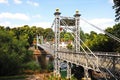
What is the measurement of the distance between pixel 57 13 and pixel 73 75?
11.0 m

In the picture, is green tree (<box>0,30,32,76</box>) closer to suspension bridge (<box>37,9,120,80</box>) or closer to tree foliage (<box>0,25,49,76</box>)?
tree foliage (<box>0,25,49,76</box>)

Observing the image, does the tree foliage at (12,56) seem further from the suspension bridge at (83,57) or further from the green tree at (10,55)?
the suspension bridge at (83,57)

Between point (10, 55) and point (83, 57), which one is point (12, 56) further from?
point (83, 57)

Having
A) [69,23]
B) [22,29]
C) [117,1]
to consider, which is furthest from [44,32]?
[117,1]

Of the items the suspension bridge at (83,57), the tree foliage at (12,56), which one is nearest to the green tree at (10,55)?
→ the tree foliage at (12,56)

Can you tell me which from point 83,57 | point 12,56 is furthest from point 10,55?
point 83,57

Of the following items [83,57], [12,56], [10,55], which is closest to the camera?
[83,57]

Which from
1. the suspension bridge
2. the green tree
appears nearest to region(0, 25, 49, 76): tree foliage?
the green tree

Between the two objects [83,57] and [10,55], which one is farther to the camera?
[10,55]

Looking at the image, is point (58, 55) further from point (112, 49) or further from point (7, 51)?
point (112, 49)

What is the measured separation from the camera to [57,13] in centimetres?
4456

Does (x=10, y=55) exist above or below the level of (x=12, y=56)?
above

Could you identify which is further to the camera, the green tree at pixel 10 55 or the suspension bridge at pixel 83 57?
the green tree at pixel 10 55

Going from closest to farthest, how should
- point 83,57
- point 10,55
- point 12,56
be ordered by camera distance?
point 83,57
point 12,56
point 10,55
